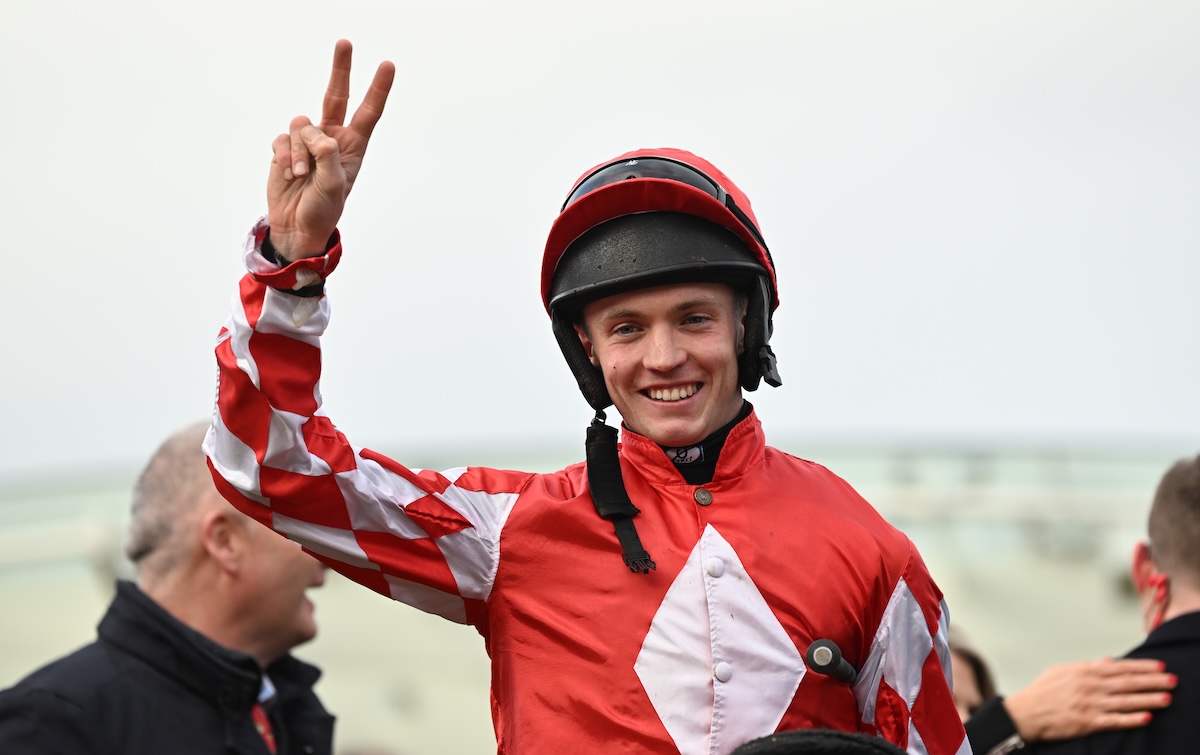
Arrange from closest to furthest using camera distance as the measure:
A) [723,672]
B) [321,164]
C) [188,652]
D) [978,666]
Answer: [321,164]
[723,672]
[188,652]
[978,666]

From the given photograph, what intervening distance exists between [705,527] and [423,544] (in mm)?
548

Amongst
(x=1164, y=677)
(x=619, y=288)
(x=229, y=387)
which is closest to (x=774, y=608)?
(x=619, y=288)

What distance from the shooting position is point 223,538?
4.32 metres

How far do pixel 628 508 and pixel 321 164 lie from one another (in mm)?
866

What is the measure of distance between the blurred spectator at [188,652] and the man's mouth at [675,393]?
173cm

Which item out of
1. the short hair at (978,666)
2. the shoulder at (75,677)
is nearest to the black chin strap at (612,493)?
the shoulder at (75,677)

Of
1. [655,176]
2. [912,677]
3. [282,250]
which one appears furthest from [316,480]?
[912,677]

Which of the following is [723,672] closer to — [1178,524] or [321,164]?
[321,164]

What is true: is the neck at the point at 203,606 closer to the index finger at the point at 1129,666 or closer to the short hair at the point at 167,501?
the short hair at the point at 167,501

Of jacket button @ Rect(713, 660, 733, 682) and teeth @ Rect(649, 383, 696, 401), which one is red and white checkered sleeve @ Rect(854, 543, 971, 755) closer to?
jacket button @ Rect(713, 660, 733, 682)

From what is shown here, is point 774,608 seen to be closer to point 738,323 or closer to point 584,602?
point 584,602

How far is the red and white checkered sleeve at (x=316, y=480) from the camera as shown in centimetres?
253

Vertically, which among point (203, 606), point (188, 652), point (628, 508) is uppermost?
point (628, 508)

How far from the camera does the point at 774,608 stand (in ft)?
9.08
